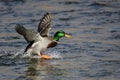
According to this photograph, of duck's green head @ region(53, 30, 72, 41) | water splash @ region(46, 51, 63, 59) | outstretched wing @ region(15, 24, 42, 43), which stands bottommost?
water splash @ region(46, 51, 63, 59)

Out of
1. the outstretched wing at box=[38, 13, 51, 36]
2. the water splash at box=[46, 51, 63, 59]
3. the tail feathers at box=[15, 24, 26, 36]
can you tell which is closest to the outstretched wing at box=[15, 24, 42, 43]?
the tail feathers at box=[15, 24, 26, 36]

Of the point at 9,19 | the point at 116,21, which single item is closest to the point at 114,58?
the point at 116,21

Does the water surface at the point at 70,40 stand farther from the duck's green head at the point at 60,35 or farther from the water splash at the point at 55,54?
the duck's green head at the point at 60,35

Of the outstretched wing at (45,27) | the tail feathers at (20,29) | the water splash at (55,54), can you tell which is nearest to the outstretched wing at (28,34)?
the tail feathers at (20,29)

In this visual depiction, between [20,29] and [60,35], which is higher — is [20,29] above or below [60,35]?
above

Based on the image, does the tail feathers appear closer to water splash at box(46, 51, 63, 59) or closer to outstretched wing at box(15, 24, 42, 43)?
outstretched wing at box(15, 24, 42, 43)

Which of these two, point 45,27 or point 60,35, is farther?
point 45,27

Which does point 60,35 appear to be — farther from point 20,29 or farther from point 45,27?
point 20,29

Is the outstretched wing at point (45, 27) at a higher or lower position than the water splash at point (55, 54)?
higher

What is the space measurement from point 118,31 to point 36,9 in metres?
3.46

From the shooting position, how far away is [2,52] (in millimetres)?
12883

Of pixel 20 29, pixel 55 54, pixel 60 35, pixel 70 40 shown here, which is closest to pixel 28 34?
pixel 20 29

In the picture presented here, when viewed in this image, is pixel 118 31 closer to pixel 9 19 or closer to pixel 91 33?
pixel 91 33

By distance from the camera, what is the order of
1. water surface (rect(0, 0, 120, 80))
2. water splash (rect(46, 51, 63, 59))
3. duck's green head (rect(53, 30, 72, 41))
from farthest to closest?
1. duck's green head (rect(53, 30, 72, 41))
2. water splash (rect(46, 51, 63, 59))
3. water surface (rect(0, 0, 120, 80))
